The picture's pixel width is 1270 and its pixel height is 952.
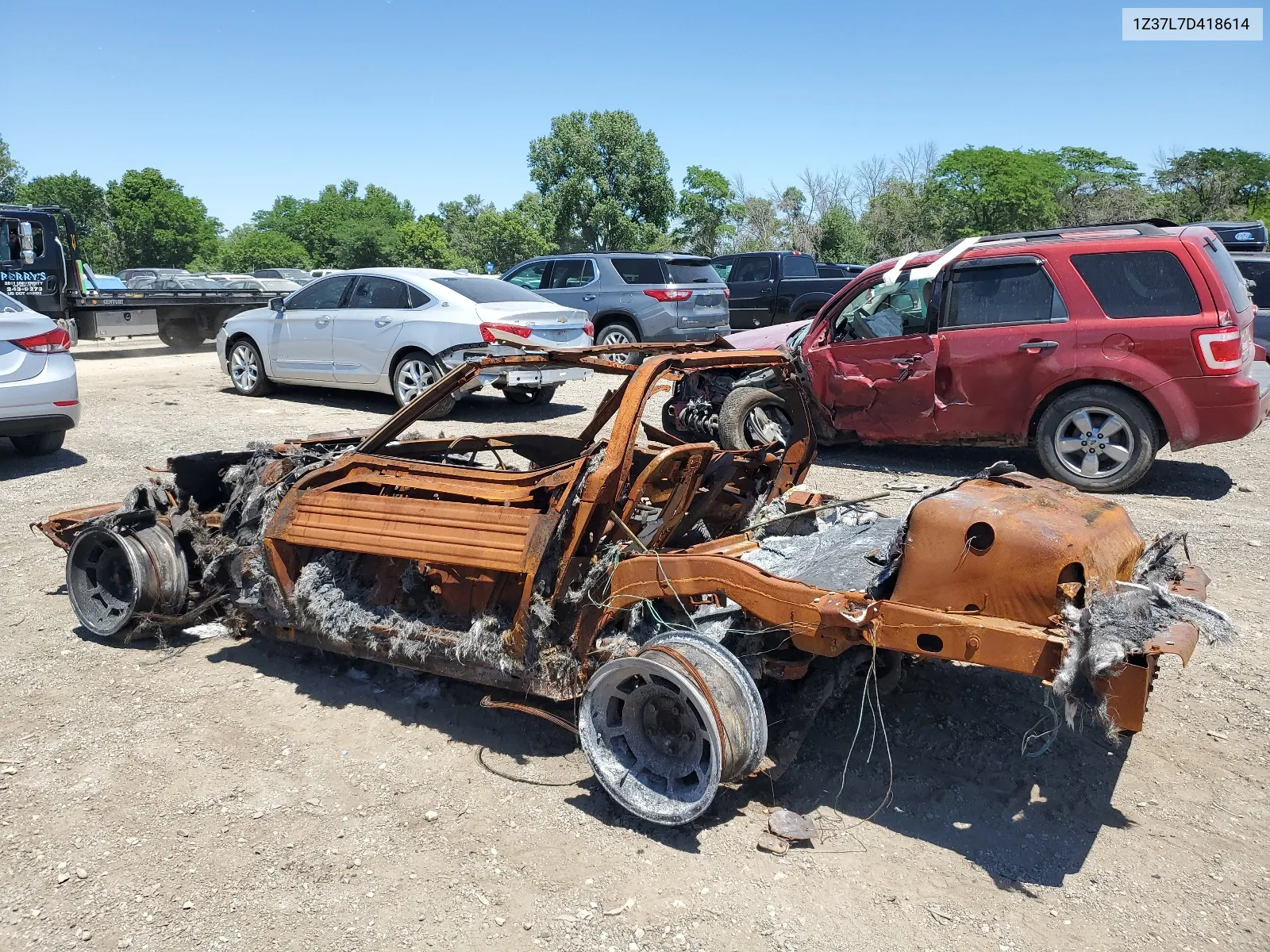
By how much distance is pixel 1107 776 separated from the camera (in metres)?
3.65

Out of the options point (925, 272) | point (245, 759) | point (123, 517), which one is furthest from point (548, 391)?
point (245, 759)

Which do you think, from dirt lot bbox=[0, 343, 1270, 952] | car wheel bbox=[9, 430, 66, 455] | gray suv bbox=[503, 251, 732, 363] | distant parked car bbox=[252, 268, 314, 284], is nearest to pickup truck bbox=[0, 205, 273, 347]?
gray suv bbox=[503, 251, 732, 363]

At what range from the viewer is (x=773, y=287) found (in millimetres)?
18375

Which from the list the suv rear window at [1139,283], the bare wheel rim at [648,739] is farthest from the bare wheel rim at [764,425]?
the bare wheel rim at [648,739]

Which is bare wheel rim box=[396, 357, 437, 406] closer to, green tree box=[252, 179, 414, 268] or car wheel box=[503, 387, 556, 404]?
car wheel box=[503, 387, 556, 404]

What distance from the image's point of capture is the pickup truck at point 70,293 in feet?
54.1

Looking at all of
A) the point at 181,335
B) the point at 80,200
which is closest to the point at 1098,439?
the point at 181,335

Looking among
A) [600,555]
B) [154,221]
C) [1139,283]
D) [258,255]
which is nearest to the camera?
[600,555]

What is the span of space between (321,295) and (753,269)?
9.54m

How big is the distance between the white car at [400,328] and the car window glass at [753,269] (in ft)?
23.8

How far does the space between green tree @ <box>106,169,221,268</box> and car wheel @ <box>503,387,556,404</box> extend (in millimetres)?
46260

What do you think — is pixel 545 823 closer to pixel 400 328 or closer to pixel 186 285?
pixel 400 328

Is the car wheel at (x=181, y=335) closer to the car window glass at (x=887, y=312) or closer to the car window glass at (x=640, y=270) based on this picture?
the car window glass at (x=640, y=270)

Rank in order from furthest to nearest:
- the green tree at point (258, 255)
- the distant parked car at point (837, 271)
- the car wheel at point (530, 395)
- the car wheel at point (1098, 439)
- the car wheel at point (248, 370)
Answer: the green tree at point (258, 255) < the distant parked car at point (837, 271) < the car wheel at point (248, 370) < the car wheel at point (530, 395) < the car wheel at point (1098, 439)
